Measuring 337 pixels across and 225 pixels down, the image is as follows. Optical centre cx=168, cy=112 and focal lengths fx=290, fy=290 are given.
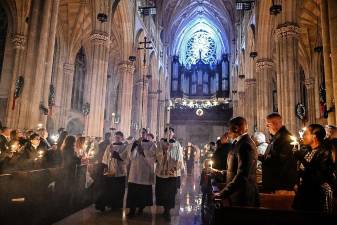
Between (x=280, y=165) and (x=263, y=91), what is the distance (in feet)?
43.5

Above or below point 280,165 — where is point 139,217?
below

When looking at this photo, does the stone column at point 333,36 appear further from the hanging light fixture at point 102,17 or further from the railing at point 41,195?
the hanging light fixture at point 102,17

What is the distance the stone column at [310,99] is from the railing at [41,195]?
62.9 ft

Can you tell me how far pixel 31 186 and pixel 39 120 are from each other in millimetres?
4632

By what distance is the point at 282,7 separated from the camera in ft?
39.8

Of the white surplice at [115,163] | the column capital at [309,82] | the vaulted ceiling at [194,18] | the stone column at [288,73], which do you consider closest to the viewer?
the white surplice at [115,163]

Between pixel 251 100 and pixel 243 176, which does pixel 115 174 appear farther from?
pixel 251 100

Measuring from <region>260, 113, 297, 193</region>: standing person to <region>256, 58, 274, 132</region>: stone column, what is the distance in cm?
1236

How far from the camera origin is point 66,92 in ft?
69.5

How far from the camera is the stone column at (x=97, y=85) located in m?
13.1

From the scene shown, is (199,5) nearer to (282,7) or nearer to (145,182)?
(282,7)

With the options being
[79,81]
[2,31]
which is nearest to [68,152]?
[2,31]

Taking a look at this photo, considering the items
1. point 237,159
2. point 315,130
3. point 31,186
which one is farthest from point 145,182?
point 315,130

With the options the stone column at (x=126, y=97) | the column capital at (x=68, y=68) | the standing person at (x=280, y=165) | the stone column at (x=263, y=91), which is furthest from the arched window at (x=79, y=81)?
the standing person at (x=280, y=165)
